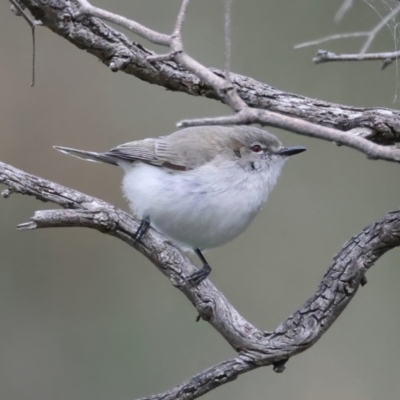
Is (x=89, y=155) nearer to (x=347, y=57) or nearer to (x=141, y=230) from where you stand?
(x=141, y=230)

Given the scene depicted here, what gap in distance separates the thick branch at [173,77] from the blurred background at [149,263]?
1.61m

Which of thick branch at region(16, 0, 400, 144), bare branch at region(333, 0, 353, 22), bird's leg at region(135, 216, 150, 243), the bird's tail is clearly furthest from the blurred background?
bare branch at region(333, 0, 353, 22)

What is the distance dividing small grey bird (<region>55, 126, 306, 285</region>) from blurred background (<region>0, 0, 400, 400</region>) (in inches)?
57.6

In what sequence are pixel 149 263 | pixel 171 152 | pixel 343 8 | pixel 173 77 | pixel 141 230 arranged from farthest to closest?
pixel 149 263 → pixel 171 152 → pixel 173 77 → pixel 141 230 → pixel 343 8

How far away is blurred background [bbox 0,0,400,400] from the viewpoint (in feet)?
12.4

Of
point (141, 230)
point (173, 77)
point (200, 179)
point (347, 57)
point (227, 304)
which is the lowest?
point (227, 304)

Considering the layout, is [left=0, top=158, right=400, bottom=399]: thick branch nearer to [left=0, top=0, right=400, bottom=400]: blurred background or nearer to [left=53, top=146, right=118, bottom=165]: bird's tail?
[left=53, top=146, right=118, bottom=165]: bird's tail

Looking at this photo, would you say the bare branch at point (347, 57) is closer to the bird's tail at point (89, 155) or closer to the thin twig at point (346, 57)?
the thin twig at point (346, 57)

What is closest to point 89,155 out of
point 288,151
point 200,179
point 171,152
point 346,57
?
point 171,152

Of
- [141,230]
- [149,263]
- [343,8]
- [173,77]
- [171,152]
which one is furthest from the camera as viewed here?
[149,263]

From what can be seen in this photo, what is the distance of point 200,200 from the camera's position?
89.4 inches

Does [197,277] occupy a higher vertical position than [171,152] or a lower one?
lower

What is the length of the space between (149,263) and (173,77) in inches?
77.8

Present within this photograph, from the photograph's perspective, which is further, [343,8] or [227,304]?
[227,304]
